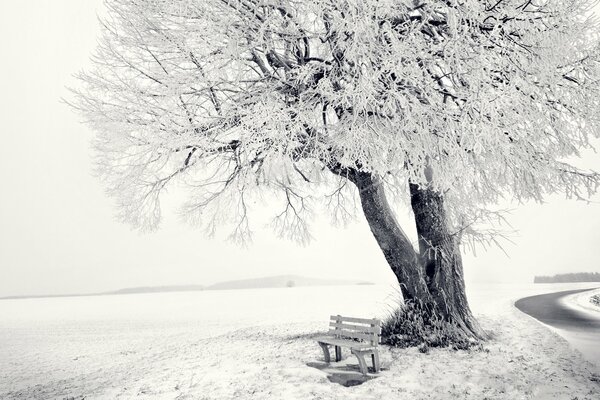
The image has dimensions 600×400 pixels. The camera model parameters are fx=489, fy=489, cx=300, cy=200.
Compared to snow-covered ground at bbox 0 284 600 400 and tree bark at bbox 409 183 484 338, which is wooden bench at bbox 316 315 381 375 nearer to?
snow-covered ground at bbox 0 284 600 400

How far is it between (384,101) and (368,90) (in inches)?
41.6

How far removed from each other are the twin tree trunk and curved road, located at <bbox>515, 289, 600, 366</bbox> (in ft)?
6.56

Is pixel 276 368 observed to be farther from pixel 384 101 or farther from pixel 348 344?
pixel 384 101

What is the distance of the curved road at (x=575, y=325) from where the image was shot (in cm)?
951

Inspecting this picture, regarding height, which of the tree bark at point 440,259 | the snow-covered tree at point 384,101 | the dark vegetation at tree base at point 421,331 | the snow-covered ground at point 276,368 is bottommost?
the snow-covered ground at point 276,368

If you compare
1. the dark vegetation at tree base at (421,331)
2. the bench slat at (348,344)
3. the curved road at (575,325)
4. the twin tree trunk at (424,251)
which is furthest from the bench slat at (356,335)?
the curved road at (575,325)

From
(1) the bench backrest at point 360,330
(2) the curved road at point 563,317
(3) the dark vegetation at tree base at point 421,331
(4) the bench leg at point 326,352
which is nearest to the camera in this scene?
(1) the bench backrest at point 360,330

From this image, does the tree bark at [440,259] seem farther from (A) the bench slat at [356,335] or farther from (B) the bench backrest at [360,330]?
(A) the bench slat at [356,335]

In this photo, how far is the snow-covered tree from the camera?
812cm

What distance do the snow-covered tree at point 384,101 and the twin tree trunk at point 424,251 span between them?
30 millimetres

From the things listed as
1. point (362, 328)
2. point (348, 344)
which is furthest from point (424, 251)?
point (348, 344)

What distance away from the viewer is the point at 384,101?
876 centimetres

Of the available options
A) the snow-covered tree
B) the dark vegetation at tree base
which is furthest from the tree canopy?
the dark vegetation at tree base

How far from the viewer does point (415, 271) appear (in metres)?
10.5
